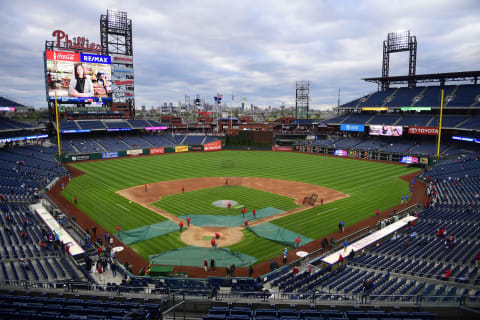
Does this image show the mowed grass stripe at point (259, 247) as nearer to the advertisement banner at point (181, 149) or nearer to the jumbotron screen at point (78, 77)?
the advertisement banner at point (181, 149)

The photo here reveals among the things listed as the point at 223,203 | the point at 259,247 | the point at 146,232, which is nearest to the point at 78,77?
the point at 223,203

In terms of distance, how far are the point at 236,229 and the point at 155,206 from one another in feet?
35.2

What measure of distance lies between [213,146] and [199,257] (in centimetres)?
6243

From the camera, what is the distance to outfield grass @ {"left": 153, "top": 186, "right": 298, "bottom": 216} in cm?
3061

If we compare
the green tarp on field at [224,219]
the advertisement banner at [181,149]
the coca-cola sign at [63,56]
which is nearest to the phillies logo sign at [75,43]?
the coca-cola sign at [63,56]

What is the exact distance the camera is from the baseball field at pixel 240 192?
25969 mm

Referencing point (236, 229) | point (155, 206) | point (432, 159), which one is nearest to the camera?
point (236, 229)

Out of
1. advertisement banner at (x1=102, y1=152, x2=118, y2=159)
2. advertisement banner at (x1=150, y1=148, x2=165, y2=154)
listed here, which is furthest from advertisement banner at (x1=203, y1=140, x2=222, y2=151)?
advertisement banner at (x1=102, y1=152, x2=118, y2=159)

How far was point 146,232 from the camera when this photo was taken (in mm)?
24875

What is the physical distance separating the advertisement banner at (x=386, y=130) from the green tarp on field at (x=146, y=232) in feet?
187

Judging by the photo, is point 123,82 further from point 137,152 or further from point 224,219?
point 224,219

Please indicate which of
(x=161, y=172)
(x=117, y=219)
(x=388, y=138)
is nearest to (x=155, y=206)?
(x=117, y=219)

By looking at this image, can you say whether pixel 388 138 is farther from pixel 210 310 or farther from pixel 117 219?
pixel 210 310

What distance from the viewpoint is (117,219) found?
92.2ft
